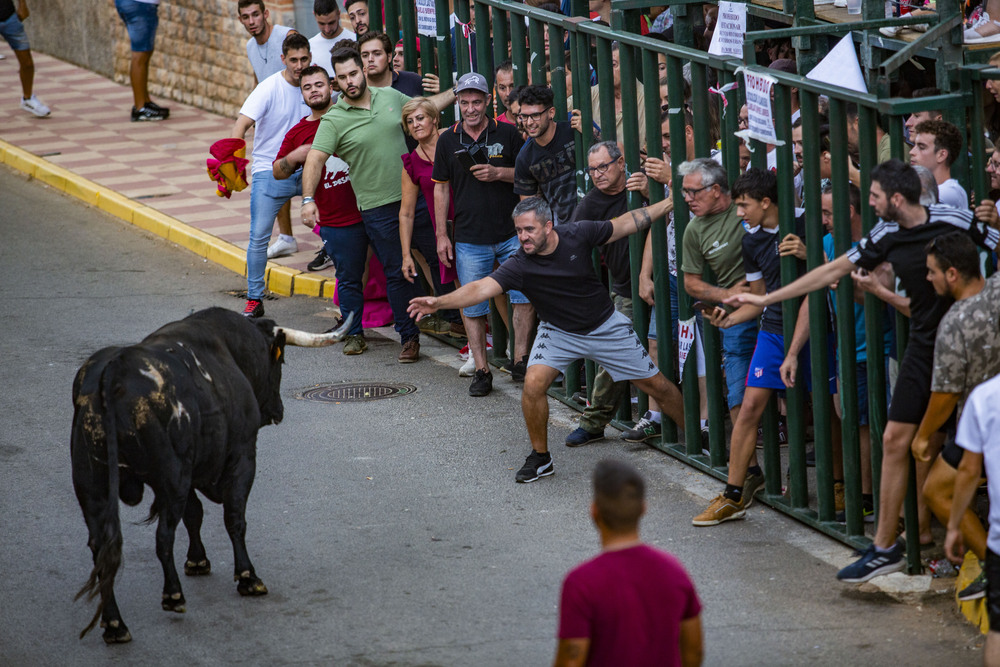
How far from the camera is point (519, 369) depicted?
10.7 m

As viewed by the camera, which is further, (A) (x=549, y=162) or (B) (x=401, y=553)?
(A) (x=549, y=162)

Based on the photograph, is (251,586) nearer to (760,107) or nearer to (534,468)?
(534,468)

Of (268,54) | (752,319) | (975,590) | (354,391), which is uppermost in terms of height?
(268,54)

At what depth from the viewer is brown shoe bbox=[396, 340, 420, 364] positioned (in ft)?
37.6

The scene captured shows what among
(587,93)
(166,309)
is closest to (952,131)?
(587,93)

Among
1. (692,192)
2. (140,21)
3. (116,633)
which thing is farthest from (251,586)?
(140,21)

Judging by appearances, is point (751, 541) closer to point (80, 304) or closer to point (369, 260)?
point (369, 260)

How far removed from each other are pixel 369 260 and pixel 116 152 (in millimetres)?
7184

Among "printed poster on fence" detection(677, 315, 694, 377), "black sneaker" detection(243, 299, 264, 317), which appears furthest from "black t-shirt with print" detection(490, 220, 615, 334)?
"black sneaker" detection(243, 299, 264, 317)

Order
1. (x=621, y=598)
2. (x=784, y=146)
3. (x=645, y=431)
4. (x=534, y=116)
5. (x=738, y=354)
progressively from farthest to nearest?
(x=534, y=116) → (x=645, y=431) → (x=738, y=354) → (x=784, y=146) → (x=621, y=598)

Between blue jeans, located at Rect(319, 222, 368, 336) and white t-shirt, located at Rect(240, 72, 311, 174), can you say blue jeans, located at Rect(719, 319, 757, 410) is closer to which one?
blue jeans, located at Rect(319, 222, 368, 336)

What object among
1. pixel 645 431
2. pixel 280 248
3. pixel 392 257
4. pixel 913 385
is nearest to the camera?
pixel 913 385

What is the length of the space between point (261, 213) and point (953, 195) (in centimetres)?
683

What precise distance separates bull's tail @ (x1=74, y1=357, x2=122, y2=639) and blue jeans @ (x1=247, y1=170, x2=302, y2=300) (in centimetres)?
559
